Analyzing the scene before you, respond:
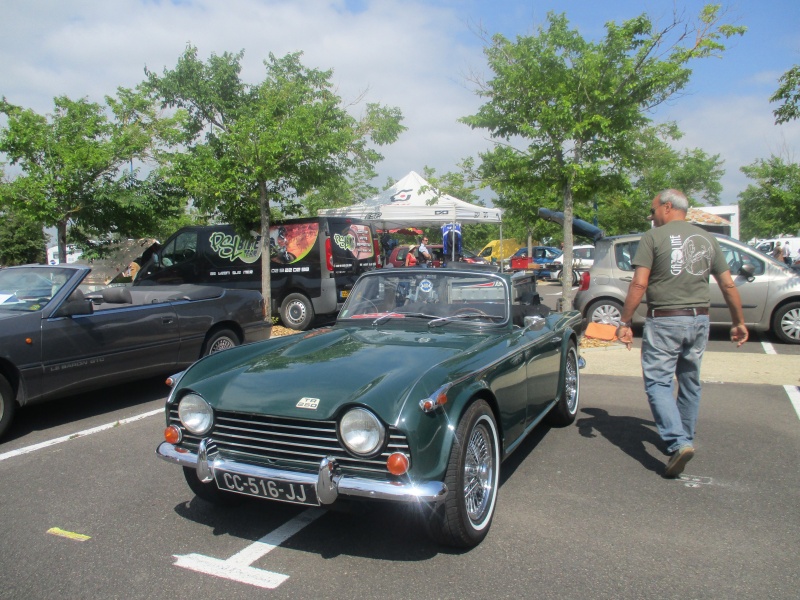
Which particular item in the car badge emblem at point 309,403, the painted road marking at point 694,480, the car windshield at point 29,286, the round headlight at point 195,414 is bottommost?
the painted road marking at point 694,480

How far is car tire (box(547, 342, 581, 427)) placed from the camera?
531 cm

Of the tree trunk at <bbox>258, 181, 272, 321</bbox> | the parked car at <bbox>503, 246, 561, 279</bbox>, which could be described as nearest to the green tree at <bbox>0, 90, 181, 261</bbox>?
the tree trunk at <bbox>258, 181, 272, 321</bbox>

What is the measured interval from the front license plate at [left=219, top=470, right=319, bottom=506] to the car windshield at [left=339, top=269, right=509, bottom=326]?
1.81 meters

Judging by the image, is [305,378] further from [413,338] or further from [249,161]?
[249,161]

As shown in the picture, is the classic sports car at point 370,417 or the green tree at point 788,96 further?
the green tree at point 788,96

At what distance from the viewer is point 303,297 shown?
1219 cm

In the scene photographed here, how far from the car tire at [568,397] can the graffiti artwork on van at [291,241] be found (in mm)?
7196

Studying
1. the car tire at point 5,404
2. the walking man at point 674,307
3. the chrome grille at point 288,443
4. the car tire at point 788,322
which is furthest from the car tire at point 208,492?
the car tire at point 788,322

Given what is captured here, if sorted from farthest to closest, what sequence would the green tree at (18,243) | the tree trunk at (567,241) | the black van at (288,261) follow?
1. the green tree at (18,243)
2. the black van at (288,261)
3. the tree trunk at (567,241)

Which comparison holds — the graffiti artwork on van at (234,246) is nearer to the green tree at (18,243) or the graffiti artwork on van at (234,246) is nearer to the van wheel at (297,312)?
the van wheel at (297,312)

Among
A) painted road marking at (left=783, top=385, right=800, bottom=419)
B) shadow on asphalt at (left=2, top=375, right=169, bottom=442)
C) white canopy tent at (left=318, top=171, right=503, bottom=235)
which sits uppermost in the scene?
white canopy tent at (left=318, top=171, right=503, bottom=235)

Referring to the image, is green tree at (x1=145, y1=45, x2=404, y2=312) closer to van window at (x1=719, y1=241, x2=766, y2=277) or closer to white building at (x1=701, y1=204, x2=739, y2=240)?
van window at (x1=719, y1=241, x2=766, y2=277)

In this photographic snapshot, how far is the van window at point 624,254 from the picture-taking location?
33.6 feet

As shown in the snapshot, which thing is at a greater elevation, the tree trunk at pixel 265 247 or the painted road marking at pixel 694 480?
the tree trunk at pixel 265 247
